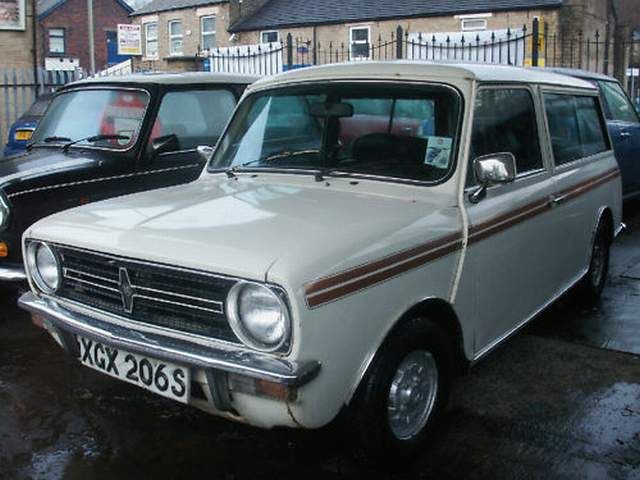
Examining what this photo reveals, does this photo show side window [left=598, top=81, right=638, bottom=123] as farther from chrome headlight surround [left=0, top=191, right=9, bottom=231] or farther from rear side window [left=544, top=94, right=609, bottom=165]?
chrome headlight surround [left=0, top=191, right=9, bottom=231]

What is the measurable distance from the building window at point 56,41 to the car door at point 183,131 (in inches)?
1671

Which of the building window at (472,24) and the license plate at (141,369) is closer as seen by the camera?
the license plate at (141,369)

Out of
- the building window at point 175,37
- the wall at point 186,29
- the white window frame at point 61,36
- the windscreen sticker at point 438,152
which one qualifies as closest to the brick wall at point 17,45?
the windscreen sticker at point 438,152

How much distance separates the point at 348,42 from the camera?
26.0 metres

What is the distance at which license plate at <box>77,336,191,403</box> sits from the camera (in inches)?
119

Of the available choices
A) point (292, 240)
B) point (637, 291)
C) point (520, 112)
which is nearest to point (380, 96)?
point (520, 112)

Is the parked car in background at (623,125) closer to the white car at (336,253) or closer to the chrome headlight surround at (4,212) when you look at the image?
the white car at (336,253)

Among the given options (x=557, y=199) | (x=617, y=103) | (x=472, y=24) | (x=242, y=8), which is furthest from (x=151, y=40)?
(x=557, y=199)

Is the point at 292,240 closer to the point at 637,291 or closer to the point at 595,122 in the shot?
the point at 595,122

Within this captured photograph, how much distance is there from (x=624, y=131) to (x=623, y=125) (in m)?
0.10

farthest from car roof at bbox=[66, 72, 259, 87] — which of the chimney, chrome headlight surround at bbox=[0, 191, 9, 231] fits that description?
the chimney

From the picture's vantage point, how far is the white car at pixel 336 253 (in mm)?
2824

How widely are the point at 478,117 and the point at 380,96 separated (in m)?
0.53

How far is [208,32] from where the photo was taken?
101 feet
